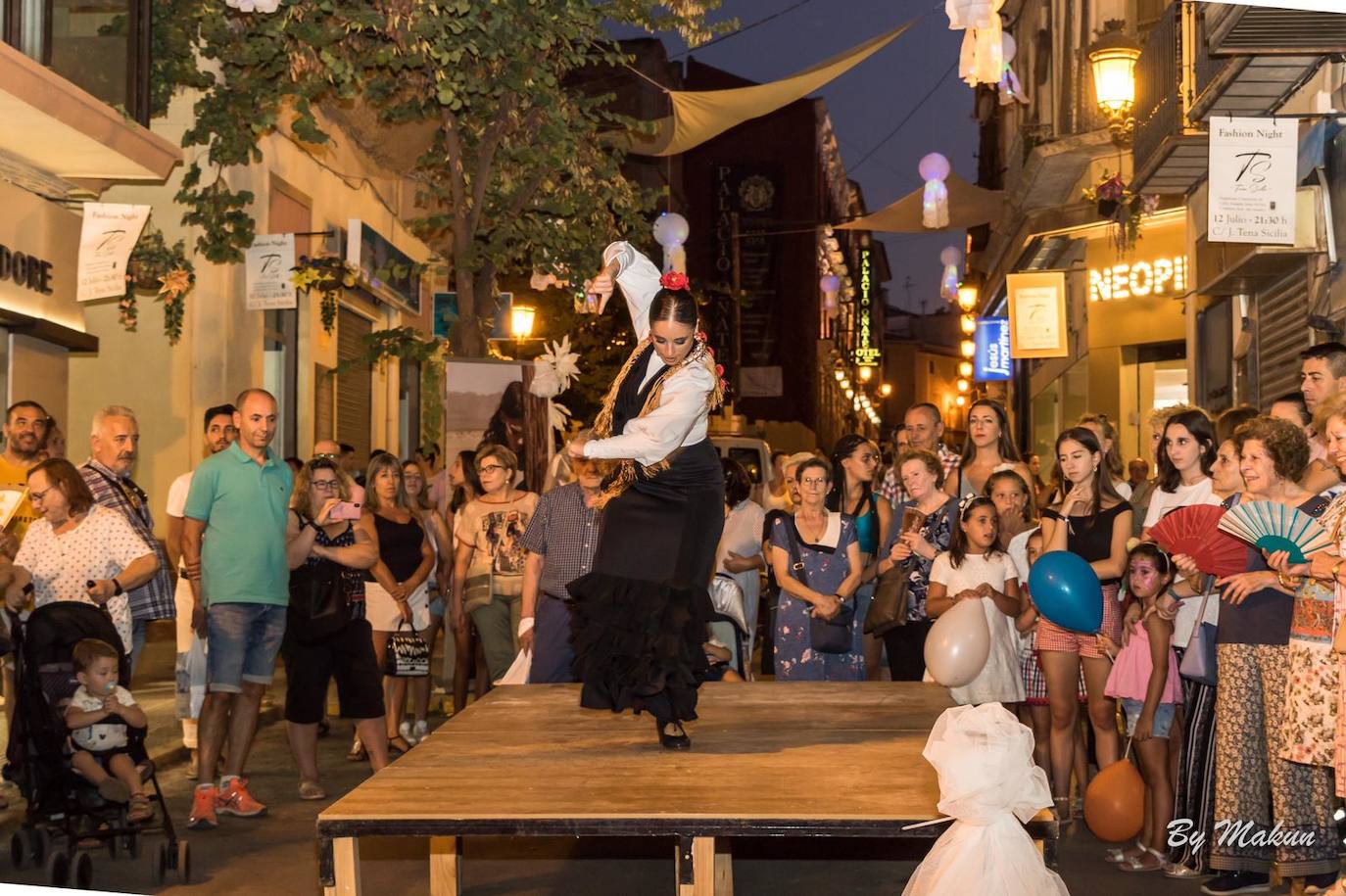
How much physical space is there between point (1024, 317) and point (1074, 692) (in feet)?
50.5

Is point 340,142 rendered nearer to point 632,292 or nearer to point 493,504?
point 493,504

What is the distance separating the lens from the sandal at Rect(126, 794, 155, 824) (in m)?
7.69

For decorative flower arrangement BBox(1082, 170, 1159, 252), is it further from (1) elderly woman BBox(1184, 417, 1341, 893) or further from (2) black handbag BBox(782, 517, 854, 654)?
(1) elderly woman BBox(1184, 417, 1341, 893)

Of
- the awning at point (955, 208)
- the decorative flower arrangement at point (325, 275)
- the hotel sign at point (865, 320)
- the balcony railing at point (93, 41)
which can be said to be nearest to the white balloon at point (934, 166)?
the awning at point (955, 208)

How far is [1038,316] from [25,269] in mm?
14187

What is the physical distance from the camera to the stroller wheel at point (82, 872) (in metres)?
6.94

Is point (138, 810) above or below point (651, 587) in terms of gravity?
below

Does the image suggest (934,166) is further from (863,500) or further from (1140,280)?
(863,500)

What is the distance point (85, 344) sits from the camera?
15.2 metres

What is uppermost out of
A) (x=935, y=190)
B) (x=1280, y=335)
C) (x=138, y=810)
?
(x=935, y=190)

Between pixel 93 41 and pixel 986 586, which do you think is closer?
pixel 986 586

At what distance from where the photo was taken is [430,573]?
38.2ft

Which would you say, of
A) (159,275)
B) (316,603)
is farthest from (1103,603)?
(159,275)

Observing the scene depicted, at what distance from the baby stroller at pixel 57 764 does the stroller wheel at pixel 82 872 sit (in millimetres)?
340
